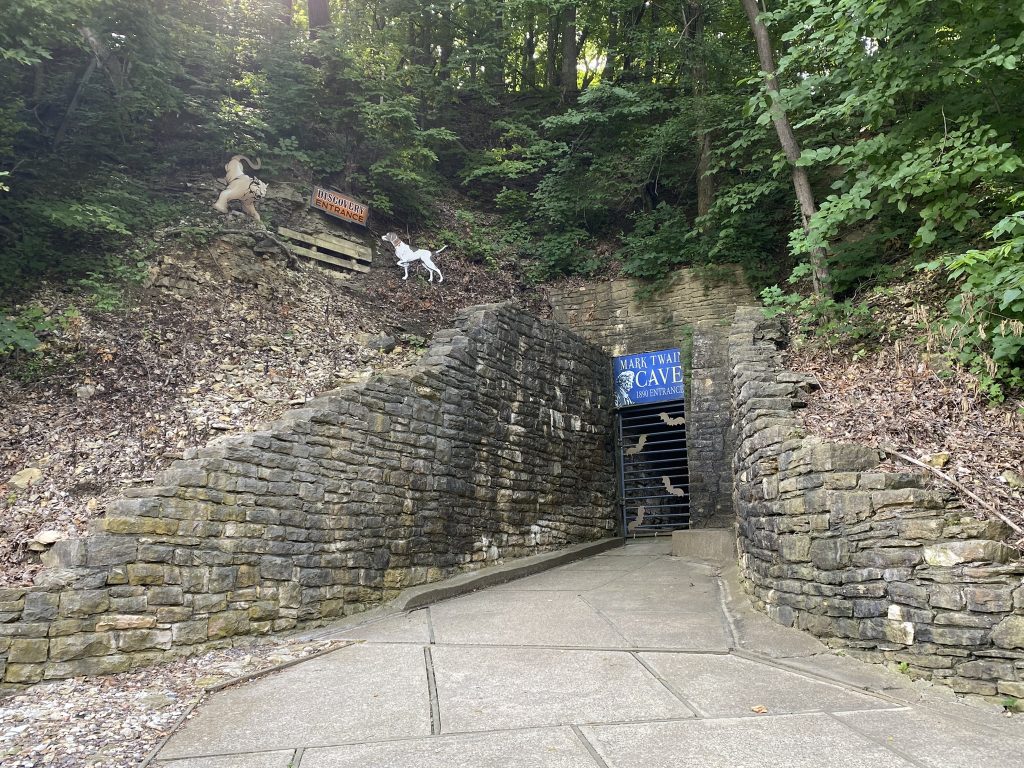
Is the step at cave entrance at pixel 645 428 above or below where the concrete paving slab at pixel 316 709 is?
above

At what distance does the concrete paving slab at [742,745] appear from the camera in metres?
2.90

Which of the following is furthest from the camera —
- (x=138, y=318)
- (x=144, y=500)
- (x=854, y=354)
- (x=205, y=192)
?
(x=205, y=192)

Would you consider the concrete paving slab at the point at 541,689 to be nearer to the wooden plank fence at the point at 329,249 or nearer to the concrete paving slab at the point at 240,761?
the concrete paving slab at the point at 240,761

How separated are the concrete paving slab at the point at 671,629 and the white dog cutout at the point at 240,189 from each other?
7707 mm

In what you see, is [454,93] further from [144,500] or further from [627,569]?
[144,500]

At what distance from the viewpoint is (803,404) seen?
Result: 5.67 meters

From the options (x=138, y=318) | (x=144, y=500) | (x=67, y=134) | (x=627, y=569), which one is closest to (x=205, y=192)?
(x=67, y=134)

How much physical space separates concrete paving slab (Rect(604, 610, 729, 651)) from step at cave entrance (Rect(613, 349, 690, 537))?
5.18 meters

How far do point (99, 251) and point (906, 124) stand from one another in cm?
889

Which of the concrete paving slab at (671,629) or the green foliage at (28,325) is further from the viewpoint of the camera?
the green foliage at (28,325)

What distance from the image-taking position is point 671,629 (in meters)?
5.13

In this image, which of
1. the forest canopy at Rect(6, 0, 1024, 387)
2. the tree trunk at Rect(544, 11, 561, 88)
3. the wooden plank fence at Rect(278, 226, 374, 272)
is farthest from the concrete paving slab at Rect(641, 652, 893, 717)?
the tree trunk at Rect(544, 11, 561, 88)

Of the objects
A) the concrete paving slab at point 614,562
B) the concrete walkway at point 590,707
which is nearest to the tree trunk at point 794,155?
the concrete paving slab at point 614,562

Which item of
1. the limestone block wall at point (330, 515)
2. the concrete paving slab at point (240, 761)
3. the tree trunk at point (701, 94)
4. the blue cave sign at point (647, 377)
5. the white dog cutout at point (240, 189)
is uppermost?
the tree trunk at point (701, 94)
